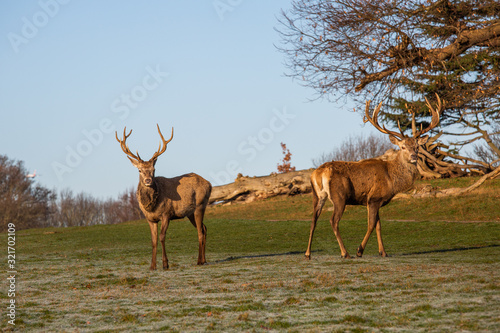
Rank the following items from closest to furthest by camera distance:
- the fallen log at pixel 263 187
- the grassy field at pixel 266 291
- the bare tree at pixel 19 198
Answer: the grassy field at pixel 266 291 < the fallen log at pixel 263 187 < the bare tree at pixel 19 198

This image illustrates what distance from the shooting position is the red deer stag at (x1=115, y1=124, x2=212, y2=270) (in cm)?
1330

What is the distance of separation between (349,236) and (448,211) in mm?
7601

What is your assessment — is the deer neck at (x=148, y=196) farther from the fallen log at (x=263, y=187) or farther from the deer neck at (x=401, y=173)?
the fallen log at (x=263, y=187)

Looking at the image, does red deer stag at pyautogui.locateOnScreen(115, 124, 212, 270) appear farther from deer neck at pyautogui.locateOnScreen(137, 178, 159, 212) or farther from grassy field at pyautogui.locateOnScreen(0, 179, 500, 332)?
grassy field at pyautogui.locateOnScreen(0, 179, 500, 332)

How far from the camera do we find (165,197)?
13.7 m

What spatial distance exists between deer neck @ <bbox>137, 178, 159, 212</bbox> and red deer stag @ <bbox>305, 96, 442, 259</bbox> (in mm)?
3737

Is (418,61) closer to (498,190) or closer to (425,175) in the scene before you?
(498,190)

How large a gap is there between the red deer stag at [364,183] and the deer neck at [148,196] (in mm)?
3737

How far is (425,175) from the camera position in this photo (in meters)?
37.8

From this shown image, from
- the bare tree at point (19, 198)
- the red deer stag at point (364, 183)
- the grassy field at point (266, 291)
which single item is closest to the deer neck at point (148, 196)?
the grassy field at point (266, 291)

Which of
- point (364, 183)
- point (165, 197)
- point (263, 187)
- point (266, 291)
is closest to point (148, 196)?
point (165, 197)

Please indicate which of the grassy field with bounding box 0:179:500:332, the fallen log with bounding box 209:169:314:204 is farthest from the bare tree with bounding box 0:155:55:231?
the grassy field with bounding box 0:179:500:332

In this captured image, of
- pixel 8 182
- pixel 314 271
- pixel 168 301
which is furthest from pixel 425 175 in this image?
pixel 8 182

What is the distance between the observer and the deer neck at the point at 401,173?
14.0m
